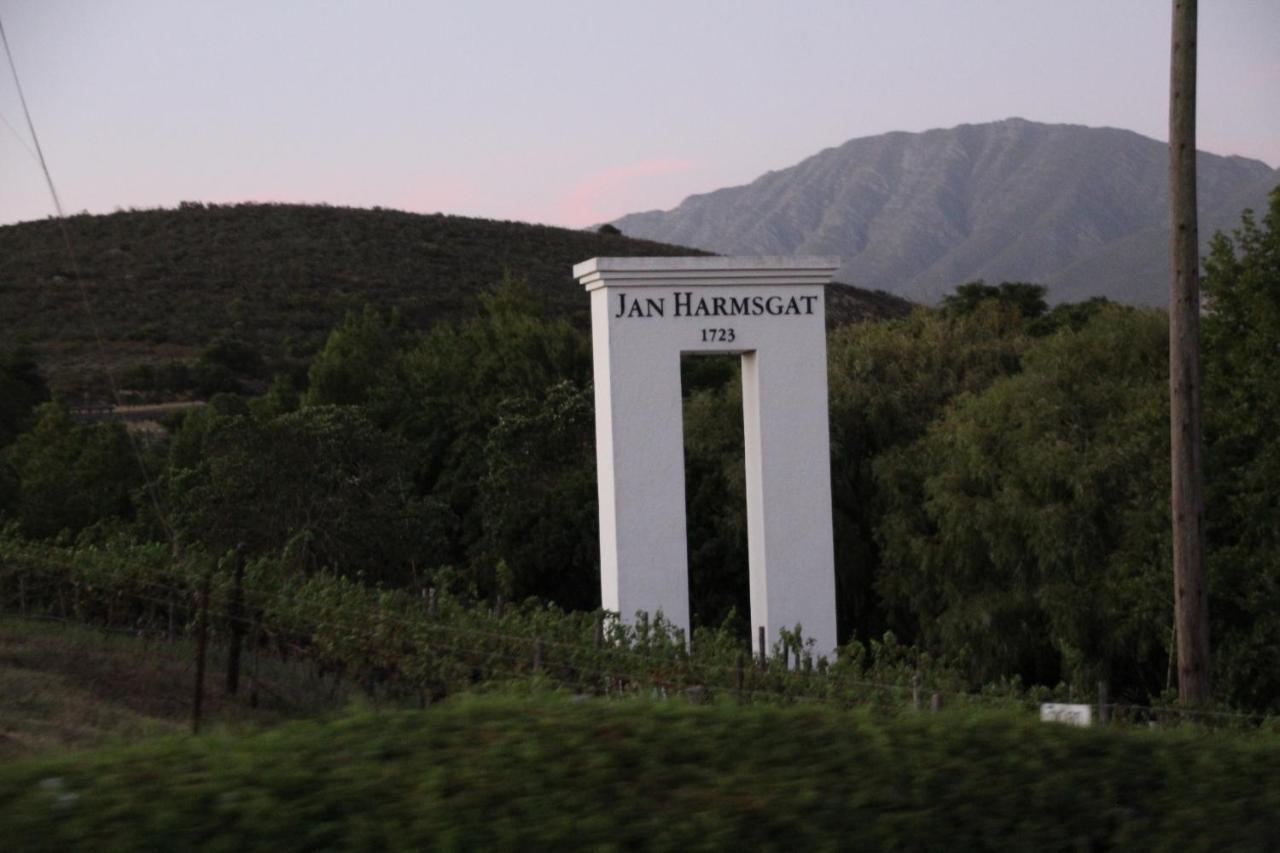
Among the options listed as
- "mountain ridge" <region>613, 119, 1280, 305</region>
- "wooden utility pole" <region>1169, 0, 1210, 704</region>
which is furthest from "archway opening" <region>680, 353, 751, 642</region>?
"mountain ridge" <region>613, 119, 1280, 305</region>

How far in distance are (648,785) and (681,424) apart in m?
12.9

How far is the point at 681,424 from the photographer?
58.0ft

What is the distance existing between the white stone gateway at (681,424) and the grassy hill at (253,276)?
31470 millimetres

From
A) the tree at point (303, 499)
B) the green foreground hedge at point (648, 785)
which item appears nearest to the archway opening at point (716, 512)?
the tree at point (303, 499)

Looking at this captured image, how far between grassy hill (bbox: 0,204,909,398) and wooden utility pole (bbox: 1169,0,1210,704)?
37.9 m

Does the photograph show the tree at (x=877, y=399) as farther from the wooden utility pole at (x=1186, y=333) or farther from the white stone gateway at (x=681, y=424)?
the wooden utility pole at (x=1186, y=333)

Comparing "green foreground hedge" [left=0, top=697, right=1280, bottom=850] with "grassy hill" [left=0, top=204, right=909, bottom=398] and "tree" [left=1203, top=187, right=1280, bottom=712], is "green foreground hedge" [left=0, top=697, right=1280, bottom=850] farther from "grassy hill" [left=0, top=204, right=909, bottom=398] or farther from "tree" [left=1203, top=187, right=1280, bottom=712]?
"grassy hill" [left=0, top=204, right=909, bottom=398]

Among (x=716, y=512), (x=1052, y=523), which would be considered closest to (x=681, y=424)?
(x=1052, y=523)

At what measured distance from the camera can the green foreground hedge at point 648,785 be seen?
4102 mm

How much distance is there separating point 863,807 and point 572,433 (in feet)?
92.5

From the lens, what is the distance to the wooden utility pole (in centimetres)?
1290

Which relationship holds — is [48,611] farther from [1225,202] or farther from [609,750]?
[1225,202]

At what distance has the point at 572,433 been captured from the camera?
109 feet

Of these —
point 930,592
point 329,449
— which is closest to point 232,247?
point 329,449
